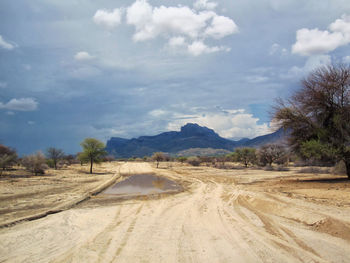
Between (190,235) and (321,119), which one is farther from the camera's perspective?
(321,119)

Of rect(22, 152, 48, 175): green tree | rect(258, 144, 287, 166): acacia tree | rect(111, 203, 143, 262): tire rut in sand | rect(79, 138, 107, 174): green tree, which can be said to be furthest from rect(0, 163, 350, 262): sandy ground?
rect(258, 144, 287, 166): acacia tree

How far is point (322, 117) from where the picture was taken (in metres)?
19.0

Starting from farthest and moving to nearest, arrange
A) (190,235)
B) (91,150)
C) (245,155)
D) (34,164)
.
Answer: (245,155) → (91,150) → (34,164) → (190,235)

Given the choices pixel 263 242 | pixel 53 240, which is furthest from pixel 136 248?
pixel 263 242

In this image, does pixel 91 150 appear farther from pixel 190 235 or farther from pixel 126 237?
pixel 190 235

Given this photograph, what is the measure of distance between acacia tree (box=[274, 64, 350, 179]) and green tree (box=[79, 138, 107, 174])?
1293 inches

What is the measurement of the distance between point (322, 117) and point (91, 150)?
119ft

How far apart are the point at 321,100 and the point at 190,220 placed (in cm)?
1651

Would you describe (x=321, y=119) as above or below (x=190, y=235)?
above

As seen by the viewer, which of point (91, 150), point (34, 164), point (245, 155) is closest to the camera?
point (34, 164)

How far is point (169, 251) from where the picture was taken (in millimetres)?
5848

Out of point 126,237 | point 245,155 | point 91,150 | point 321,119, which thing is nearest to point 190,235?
point 126,237

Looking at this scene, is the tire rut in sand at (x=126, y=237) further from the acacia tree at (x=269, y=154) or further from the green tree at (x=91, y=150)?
the acacia tree at (x=269, y=154)

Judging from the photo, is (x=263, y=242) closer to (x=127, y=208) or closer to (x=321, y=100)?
(x=127, y=208)
